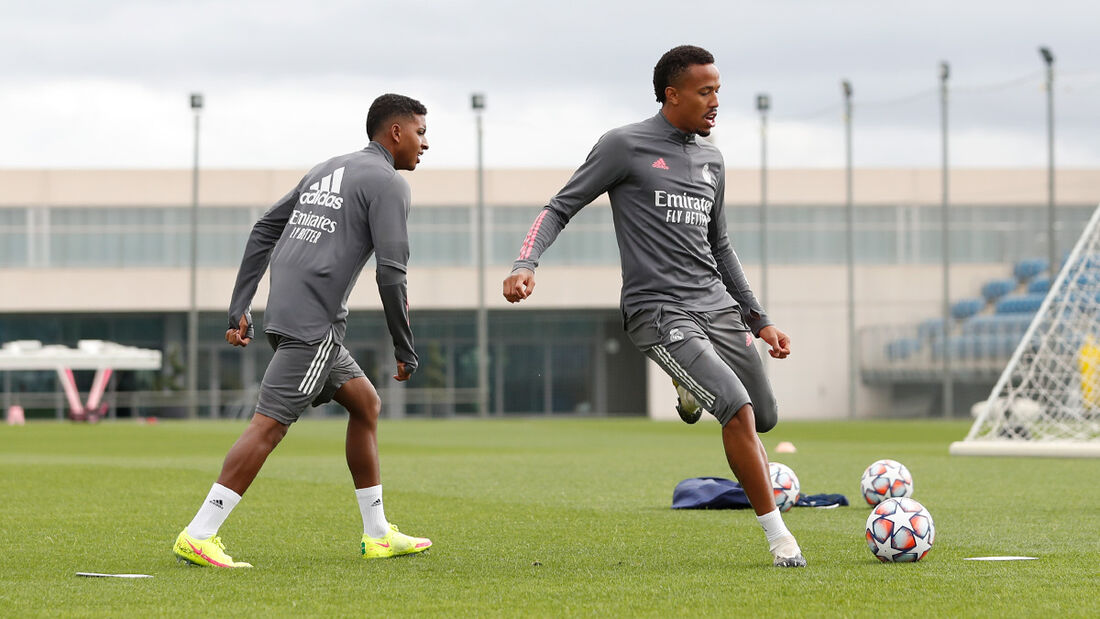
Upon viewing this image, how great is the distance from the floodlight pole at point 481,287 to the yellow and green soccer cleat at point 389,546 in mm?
42171

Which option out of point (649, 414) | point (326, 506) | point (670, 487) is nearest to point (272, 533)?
point (326, 506)

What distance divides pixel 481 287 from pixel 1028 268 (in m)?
18.6

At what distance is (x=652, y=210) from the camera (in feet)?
23.0

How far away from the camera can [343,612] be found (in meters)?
5.48

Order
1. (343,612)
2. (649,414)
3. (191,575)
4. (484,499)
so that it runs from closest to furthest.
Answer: (343,612) → (191,575) → (484,499) → (649,414)

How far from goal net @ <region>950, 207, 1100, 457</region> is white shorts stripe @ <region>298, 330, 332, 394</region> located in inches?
503

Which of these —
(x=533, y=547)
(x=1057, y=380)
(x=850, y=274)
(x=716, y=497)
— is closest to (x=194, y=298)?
(x=850, y=274)

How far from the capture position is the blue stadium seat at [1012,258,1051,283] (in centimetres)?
5356

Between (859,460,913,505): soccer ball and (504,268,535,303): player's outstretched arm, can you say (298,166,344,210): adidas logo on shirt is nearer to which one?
(504,268,535,303): player's outstretched arm

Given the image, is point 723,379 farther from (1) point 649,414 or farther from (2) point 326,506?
(1) point 649,414

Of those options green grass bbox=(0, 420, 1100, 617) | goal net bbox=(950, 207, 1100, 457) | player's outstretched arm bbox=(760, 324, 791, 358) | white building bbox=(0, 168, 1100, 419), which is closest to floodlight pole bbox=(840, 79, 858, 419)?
white building bbox=(0, 168, 1100, 419)

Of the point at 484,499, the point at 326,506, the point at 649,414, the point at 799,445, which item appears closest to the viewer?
the point at 326,506

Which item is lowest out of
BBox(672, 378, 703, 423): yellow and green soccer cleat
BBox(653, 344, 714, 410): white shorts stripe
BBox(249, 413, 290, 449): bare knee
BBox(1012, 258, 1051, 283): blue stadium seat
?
BBox(249, 413, 290, 449): bare knee

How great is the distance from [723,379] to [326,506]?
4.67 meters
